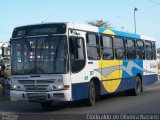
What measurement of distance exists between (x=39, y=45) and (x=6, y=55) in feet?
7.56

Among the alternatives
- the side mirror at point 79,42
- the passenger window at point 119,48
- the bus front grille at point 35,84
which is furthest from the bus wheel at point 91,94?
the passenger window at point 119,48

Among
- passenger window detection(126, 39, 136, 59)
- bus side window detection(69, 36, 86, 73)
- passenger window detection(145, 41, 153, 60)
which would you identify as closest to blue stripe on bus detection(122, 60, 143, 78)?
passenger window detection(126, 39, 136, 59)

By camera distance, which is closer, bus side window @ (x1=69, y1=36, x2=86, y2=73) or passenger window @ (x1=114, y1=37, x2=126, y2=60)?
bus side window @ (x1=69, y1=36, x2=86, y2=73)

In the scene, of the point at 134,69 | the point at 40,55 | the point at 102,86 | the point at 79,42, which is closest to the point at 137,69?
the point at 134,69

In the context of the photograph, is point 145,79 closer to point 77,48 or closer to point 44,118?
point 77,48

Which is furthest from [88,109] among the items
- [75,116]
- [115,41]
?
[115,41]

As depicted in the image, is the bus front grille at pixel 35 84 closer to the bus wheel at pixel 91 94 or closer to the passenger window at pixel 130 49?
the bus wheel at pixel 91 94

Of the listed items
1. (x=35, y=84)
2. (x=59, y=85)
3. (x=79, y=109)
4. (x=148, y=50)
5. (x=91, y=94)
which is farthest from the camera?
(x=148, y=50)

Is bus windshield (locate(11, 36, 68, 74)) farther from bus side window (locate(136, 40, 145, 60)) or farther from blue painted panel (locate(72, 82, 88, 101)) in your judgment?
bus side window (locate(136, 40, 145, 60))

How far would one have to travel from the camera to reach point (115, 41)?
754 inches

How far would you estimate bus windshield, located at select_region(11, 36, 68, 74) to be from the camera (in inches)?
578

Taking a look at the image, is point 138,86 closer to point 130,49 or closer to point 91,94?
point 130,49

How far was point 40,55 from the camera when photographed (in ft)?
48.8

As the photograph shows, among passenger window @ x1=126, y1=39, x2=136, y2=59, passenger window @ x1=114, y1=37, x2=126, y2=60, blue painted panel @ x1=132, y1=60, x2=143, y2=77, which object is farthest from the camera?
blue painted panel @ x1=132, y1=60, x2=143, y2=77
